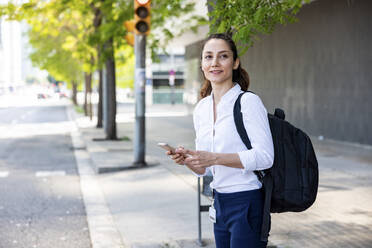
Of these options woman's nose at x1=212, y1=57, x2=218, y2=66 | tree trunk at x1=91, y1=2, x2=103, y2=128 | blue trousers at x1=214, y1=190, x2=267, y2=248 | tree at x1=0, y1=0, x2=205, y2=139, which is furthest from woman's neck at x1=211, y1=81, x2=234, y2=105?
tree trunk at x1=91, y1=2, x2=103, y2=128

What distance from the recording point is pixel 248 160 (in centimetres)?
250

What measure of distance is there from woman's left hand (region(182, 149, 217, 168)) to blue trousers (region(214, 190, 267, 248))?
11.4 inches

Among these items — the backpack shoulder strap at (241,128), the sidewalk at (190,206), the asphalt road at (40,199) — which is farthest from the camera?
the asphalt road at (40,199)

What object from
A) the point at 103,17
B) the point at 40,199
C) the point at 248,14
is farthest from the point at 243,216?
the point at 103,17

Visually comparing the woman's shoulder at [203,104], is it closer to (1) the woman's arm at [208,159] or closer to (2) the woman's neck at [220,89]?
(2) the woman's neck at [220,89]

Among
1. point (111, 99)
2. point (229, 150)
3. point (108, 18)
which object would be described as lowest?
point (111, 99)

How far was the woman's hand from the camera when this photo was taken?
2.43 m

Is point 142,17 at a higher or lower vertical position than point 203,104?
higher

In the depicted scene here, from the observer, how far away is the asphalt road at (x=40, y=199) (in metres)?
6.30

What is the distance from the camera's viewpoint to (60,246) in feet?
19.5

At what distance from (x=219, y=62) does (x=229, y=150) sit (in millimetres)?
441

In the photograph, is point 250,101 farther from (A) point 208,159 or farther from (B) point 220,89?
(A) point 208,159

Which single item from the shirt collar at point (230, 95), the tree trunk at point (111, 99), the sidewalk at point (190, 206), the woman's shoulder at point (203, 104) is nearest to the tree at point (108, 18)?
the tree trunk at point (111, 99)

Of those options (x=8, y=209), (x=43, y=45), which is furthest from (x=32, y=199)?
(x=43, y=45)
